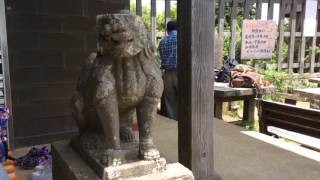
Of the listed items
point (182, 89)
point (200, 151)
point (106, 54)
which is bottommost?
point (200, 151)

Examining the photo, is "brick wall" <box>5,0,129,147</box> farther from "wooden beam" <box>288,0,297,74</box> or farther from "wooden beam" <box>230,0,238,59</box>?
"wooden beam" <box>288,0,297,74</box>

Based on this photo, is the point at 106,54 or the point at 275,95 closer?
the point at 106,54

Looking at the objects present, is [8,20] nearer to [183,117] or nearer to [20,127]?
[20,127]

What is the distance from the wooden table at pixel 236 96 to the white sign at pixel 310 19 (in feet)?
7.41

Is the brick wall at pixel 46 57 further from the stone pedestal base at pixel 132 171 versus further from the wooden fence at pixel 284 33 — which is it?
the wooden fence at pixel 284 33

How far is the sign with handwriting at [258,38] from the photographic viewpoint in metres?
5.26

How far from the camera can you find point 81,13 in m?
3.36

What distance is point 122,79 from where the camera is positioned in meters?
1.50

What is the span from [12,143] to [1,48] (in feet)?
2.97

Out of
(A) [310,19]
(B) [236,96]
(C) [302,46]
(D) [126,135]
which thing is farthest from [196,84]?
(A) [310,19]

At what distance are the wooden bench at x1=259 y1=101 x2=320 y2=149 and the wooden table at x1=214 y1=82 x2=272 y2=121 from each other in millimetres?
728

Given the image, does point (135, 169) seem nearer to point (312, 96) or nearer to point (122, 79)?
point (122, 79)

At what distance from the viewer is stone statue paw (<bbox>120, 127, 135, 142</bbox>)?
1.75 meters

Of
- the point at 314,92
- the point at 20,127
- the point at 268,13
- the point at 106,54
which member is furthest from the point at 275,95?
the point at 106,54
